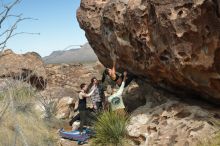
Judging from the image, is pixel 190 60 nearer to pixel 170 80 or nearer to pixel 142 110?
pixel 170 80

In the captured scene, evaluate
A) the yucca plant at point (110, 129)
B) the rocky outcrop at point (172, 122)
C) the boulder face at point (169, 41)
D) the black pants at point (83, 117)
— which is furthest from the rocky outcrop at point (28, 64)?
the rocky outcrop at point (172, 122)

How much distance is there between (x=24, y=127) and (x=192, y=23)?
12.8 feet

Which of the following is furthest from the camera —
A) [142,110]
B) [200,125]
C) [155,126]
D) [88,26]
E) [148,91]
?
[88,26]

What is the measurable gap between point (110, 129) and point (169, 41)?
9.47 ft

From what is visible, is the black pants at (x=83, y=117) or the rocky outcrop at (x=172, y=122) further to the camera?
the black pants at (x=83, y=117)

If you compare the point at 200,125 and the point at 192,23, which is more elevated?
the point at 192,23

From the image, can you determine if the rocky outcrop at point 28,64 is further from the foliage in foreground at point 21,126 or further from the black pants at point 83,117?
the foliage in foreground at point 21,126

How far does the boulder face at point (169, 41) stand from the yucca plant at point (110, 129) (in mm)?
1277

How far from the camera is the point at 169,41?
337 inches

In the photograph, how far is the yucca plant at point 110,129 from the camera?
10.2 m

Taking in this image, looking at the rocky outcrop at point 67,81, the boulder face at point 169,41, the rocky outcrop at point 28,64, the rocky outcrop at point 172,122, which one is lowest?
the rocky outcrop at point 67,81

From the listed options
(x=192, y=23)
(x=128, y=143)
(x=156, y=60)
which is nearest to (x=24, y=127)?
(x=128, y=143)

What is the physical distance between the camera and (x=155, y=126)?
9.37 m

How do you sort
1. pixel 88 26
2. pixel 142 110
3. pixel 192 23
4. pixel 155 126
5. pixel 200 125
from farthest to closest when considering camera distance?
pixel 88 26, pixel 142 110, pixel 155 126, pixel 200 125, pixel 192 23
